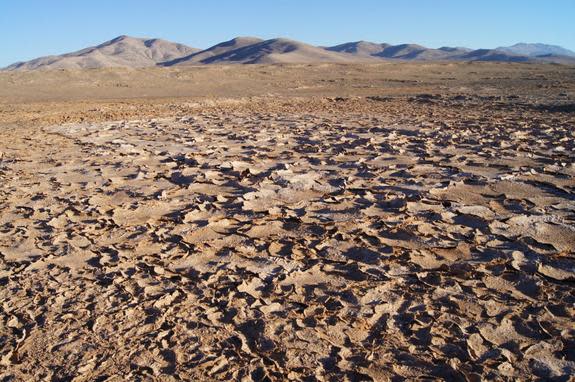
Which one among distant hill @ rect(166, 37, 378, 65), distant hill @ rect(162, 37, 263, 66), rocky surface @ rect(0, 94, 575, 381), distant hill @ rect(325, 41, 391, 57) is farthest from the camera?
distant hill @ rect(325, 41, 391, 57)

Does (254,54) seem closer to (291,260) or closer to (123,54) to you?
(123,54)

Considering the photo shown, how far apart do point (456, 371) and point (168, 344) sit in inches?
46.1

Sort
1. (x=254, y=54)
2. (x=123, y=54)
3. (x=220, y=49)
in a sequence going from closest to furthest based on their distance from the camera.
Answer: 1. (x=254, y=54)
2. (x=220, y=49)
3. (x=123, y=54)

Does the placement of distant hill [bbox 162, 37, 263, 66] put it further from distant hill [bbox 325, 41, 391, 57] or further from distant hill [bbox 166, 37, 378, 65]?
distant hill [bbox 325, 41, 391, 57]

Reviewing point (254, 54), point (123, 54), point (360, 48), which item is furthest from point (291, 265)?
point (360, 48)

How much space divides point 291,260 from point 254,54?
248 ft

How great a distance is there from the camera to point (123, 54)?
101 metres

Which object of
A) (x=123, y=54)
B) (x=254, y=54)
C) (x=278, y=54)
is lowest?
(x=278, y=54)

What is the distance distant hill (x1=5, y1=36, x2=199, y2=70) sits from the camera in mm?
86062

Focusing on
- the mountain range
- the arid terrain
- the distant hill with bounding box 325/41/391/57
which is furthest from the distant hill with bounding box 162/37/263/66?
the arid terrain

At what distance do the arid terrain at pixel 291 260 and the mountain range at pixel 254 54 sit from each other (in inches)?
2183

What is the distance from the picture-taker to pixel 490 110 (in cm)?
980

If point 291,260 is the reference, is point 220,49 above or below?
above

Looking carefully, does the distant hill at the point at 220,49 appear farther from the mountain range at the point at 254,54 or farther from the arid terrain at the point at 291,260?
the arid terrain at the point at 291,260
